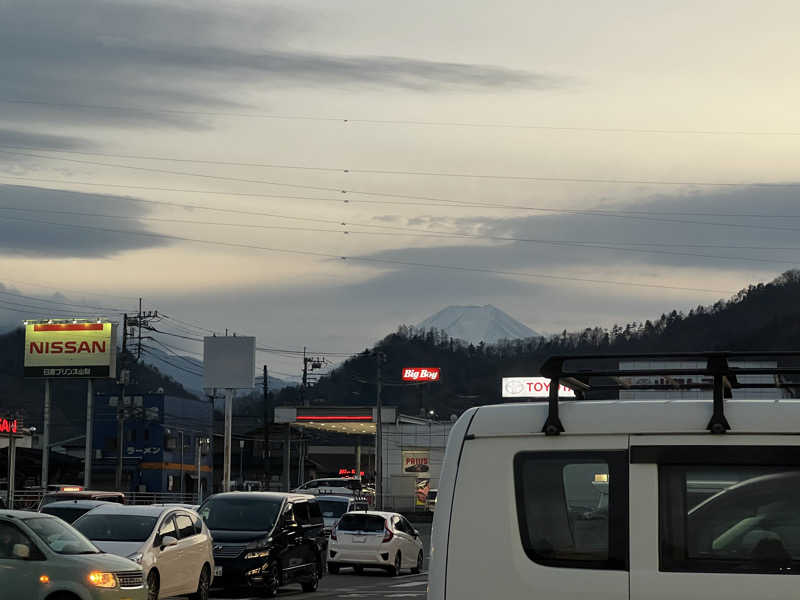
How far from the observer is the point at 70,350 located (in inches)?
3588

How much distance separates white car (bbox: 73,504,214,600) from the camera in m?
20.4

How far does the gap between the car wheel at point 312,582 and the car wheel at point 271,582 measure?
6.61ft

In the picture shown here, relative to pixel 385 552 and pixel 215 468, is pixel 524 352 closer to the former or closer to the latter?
pixel 215 468

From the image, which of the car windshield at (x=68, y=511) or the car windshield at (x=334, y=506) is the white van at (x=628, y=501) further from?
the car windshield at (x=334, y=506)

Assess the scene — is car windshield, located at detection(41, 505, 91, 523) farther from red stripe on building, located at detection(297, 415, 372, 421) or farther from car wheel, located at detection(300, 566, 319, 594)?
red stripe on building, located at detection(297, 415, 372, 421)

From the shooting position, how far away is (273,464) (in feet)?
488

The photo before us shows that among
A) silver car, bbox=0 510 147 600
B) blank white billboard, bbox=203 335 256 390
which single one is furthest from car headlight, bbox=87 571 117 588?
blank white billboard, bbox=203 335 256 390

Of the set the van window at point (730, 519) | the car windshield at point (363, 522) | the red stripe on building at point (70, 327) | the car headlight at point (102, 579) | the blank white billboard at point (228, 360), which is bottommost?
the car windshield at point (363, 522)

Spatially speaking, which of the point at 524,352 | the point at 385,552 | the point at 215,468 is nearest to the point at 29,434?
the point at 215,468

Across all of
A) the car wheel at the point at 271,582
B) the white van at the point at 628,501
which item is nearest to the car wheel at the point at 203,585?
the car wheel at the point at 271,582

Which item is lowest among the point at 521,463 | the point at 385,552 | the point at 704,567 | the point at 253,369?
the point at 385,552

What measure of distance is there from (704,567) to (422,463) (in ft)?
297

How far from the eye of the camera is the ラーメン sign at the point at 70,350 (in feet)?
297

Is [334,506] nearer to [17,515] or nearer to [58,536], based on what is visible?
[58,536]
